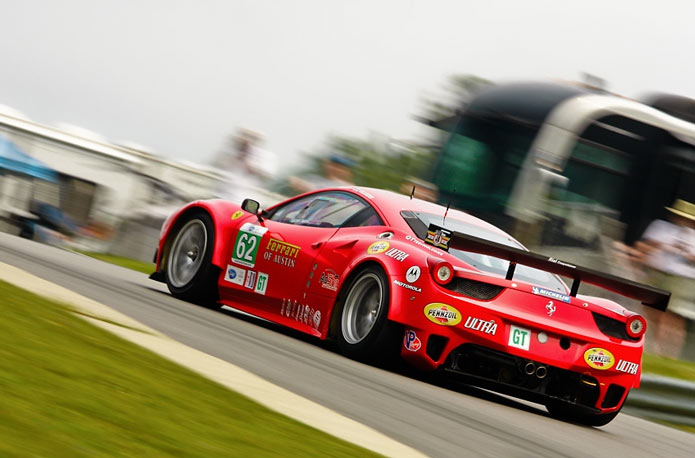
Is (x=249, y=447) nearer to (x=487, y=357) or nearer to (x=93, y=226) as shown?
(x=487, y=357)

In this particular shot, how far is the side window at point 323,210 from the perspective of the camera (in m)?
8.40

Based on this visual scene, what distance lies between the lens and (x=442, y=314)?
7016 mm

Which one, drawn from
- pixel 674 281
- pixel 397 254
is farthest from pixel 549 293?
pixel 674 281

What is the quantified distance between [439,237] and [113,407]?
11.3 feet

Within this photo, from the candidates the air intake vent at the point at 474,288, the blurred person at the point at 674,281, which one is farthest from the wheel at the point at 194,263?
the blurred person at the point at 674,281

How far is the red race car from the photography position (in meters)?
7.00

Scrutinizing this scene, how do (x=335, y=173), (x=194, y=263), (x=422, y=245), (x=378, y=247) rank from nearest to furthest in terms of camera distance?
1. (x=422, y=245)
2. (x=378, y=247)
3. (x=194, y=263)
4. (x=335, y=173)

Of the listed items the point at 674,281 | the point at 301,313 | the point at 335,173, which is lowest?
the point at 301,313

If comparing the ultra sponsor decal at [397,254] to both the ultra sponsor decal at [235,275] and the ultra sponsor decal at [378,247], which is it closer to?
the ultra sponsor decal at [378,247]

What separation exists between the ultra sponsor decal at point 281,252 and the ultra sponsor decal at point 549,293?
1.91m

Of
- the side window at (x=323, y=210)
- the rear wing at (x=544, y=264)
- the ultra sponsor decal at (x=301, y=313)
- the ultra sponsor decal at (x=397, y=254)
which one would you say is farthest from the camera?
the side window at (x=323, y=210)

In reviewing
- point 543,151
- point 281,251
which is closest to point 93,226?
point 543,151

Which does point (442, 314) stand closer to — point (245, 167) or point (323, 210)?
point (323, 210)

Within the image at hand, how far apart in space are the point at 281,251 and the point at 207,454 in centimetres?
497
